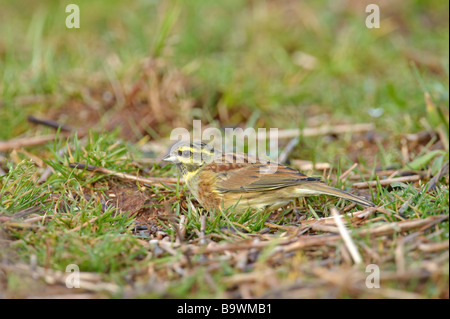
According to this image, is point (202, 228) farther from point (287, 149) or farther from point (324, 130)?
point (324, 130)

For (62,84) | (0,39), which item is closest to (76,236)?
(62,84)

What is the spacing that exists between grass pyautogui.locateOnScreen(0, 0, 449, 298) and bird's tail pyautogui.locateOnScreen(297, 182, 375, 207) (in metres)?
0.18

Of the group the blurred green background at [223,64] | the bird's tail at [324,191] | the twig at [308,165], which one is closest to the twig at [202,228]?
the bird's tail at [324,191]

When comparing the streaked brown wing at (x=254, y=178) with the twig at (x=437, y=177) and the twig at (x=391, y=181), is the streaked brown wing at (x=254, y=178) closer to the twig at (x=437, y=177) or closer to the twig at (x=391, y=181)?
the twig at (x=391, y=181)

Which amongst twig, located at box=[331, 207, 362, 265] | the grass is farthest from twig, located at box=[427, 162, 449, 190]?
twig, located at box=[331, 207, 362, 265]

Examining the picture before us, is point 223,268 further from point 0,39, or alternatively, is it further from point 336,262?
point 0,39

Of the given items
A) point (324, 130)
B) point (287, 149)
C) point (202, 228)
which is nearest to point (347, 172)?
point (287, 149)

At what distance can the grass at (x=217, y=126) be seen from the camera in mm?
3684

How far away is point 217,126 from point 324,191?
249 centimetres

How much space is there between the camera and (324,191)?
4715 millimetres

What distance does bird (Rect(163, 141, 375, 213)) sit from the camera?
4.87 metres

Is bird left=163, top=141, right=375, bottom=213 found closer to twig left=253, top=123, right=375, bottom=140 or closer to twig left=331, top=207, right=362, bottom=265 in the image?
twig left=331, top=207, right=362, bottom=265

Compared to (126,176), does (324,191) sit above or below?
below

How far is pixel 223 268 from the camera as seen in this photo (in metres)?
3.72
